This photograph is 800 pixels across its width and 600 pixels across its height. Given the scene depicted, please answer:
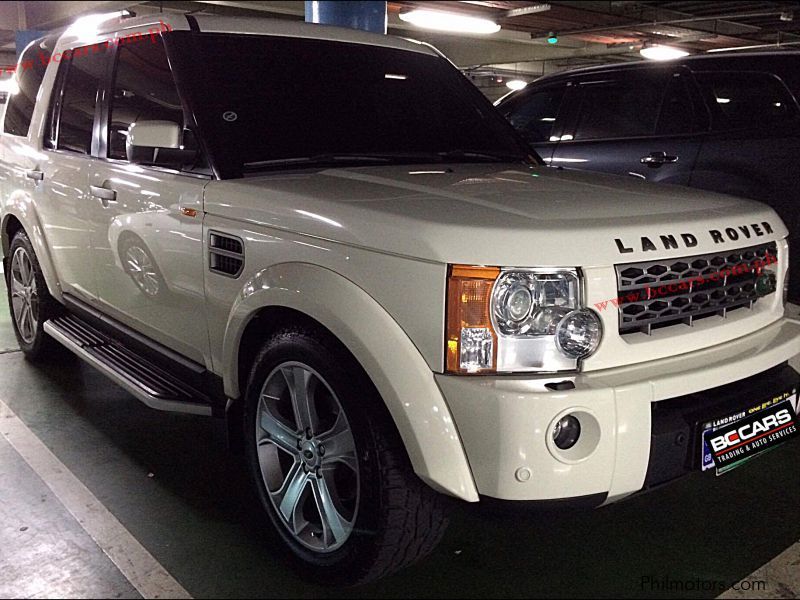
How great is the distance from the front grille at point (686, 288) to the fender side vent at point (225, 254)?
1172 millimetres

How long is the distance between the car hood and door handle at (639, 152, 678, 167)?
2.08 metres

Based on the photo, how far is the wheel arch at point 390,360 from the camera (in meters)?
1.97

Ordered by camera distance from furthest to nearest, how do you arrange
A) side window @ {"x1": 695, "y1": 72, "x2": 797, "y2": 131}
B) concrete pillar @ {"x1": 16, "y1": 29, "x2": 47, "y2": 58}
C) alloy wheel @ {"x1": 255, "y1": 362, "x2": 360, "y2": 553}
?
concrete pillar @ {"x1": 16, "y1": 29, "x2": 47, "y2": 58} < side window @ {"x1": 695, "y1": 72, "x2": 797, "y2": 131} < alloy wheel @ {"x1": 255, "y1": 362, "x2": 360, "y2": 553}

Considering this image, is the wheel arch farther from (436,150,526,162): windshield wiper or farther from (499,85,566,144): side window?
(499,85,566,144): side window

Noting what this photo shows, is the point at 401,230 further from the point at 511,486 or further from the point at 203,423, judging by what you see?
the point at 203,423

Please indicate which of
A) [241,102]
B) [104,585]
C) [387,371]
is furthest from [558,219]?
[104,585]

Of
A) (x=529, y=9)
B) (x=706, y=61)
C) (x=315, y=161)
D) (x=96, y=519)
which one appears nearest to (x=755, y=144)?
(x=706, y=61)

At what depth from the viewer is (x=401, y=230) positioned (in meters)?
2.04

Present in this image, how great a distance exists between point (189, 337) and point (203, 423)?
0.97m

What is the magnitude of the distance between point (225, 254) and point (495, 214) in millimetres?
950

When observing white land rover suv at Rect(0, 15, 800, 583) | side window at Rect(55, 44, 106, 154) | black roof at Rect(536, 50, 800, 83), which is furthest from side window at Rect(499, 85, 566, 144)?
side window at Rect(55, 44, 106, 154)

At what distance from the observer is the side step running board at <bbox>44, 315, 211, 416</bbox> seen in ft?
9.39

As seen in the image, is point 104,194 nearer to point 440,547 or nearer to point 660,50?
point 440,547

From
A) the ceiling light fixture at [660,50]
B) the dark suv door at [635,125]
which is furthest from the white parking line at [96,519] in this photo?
the ceiling light fixture at [660,50]
